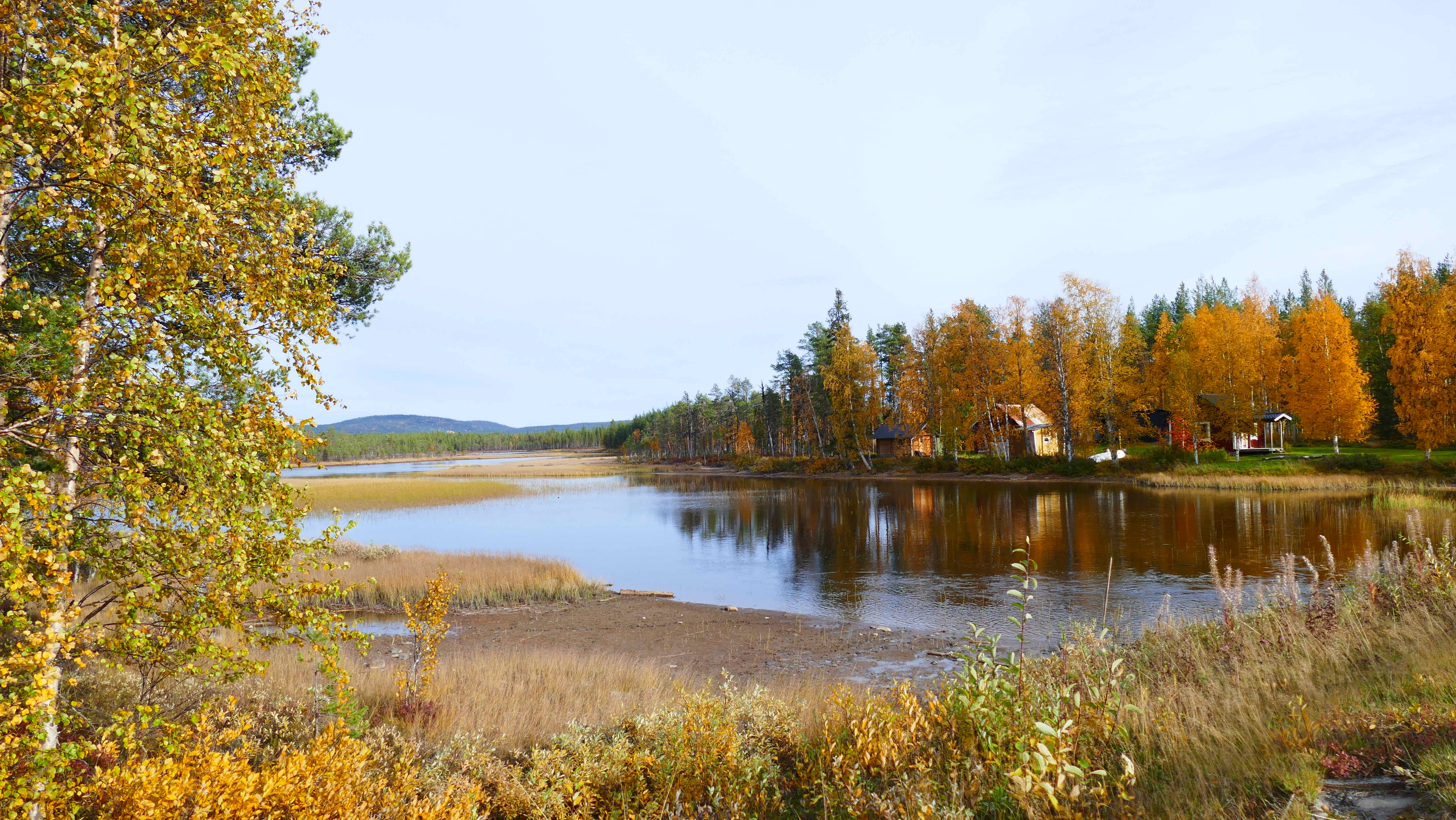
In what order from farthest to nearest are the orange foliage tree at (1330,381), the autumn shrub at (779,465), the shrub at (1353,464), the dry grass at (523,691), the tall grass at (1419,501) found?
the autumn shrub at (779,465), the orange foliage tree at (1330,381), the shrub at (1353,464), the tall grass at (1419,501), the dry grass at (523,691)

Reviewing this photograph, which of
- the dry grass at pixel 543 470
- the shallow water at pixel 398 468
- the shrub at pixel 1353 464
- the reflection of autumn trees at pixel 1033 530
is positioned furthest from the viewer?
the shallow water at pixel 398 468

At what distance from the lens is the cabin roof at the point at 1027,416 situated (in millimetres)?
52781

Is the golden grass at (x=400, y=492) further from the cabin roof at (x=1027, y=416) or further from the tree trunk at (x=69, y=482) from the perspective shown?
the cabin roof at (x=1027, y=416)

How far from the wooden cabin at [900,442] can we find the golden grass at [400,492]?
34389 mm

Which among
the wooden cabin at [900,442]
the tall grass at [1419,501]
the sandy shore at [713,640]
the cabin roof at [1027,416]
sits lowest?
the sandy shore at [713,640]

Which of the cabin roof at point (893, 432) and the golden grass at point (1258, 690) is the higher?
the cabin roof at point (893, 432)

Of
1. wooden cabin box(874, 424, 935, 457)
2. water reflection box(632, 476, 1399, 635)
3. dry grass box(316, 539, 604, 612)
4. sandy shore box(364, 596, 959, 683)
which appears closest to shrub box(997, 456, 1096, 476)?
water reflection box(632, 476, 1399, 635)

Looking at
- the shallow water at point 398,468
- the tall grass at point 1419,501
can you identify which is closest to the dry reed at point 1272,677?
the tall grass at point 1419,501

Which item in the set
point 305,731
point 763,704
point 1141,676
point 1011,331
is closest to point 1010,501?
point 1011,331

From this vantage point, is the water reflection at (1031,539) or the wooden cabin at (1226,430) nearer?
the water reflection at (1031,539)

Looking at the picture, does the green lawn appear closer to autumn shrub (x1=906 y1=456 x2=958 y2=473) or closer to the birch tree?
autumn shrub (x1=906 y1=456 x2=958 y2=473)

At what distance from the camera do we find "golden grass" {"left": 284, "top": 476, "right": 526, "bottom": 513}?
152 feet

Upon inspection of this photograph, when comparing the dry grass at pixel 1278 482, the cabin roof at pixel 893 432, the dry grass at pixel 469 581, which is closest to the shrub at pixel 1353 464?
the dry grass at pixel 1278 482

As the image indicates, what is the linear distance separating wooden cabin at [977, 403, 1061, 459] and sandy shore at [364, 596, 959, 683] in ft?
150
